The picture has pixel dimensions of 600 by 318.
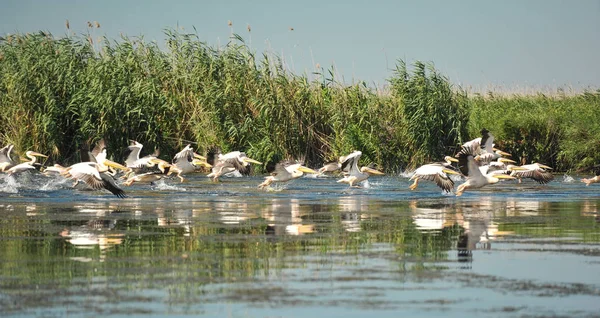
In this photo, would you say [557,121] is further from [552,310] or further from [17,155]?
[552,310]

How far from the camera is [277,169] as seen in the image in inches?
698

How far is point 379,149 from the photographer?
21953mm

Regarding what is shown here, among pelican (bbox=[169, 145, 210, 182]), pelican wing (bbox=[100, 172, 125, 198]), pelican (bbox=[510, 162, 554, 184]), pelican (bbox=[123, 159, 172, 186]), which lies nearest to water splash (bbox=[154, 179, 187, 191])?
pelican (bbox=[123, 159, 172, 186])

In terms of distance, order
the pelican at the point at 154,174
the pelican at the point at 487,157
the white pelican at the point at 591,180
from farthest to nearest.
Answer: the pelican at the point at 487,157 < the white pelican at the point at 591,180 < the pelican at the point at 154,174

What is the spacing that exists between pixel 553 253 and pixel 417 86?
13187mm

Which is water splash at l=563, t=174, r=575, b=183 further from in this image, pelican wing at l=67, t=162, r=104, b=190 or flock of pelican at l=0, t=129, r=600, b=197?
pelican wing at l=67, t=162, r=104, b=190

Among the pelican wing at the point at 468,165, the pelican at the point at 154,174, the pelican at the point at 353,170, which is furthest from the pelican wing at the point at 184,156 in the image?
the pelican wing at the point at 468,165

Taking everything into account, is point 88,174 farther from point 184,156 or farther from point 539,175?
point 539,175

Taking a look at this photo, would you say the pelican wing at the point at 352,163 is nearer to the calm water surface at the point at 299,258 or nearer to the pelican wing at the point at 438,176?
the pelican wing at the point at 438,176

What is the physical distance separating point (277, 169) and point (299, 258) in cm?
942

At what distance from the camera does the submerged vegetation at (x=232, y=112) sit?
2186 centimetres

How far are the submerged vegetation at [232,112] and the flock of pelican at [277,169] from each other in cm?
93

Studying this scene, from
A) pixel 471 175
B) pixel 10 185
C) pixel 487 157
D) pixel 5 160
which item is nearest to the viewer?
pixel 471 175

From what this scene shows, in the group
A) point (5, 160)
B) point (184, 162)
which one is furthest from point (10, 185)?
point (184, 162)
